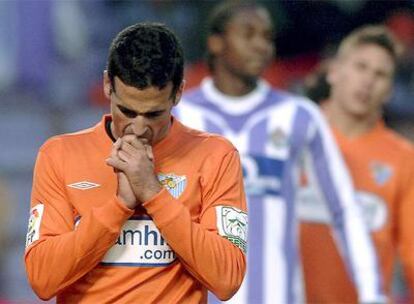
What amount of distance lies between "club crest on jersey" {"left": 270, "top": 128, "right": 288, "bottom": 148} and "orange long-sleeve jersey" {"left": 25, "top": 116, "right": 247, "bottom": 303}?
2.51 meters

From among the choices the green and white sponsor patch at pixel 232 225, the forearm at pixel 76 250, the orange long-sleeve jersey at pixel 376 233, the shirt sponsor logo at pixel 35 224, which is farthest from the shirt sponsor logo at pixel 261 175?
the forearm at pixel 76 250

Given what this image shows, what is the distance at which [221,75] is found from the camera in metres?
6.86

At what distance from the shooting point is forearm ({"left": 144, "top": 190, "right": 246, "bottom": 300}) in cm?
378

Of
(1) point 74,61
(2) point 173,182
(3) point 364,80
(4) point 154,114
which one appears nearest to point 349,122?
(3) point 364,80

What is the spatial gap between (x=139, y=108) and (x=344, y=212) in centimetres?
289

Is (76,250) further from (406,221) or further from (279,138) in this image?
(406,221)

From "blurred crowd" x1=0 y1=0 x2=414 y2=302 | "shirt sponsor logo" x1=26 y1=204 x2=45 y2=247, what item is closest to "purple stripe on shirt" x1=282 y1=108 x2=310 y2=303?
"shirt sponsor logo" x1=26 y1=204 x2=45 y2=247

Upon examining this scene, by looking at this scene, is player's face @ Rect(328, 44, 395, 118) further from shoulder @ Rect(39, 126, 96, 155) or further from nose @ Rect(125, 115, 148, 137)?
nose @ Rect(125, 115, 148, 137)

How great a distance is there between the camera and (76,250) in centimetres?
377

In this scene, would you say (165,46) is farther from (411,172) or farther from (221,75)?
(411,172)

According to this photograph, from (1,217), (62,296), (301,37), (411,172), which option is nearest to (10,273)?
(1,217)

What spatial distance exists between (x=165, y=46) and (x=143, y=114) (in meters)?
0.21

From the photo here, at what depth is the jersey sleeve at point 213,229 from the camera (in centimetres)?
378

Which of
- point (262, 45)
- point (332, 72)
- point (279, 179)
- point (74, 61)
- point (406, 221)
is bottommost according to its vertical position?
point (279, 179)
